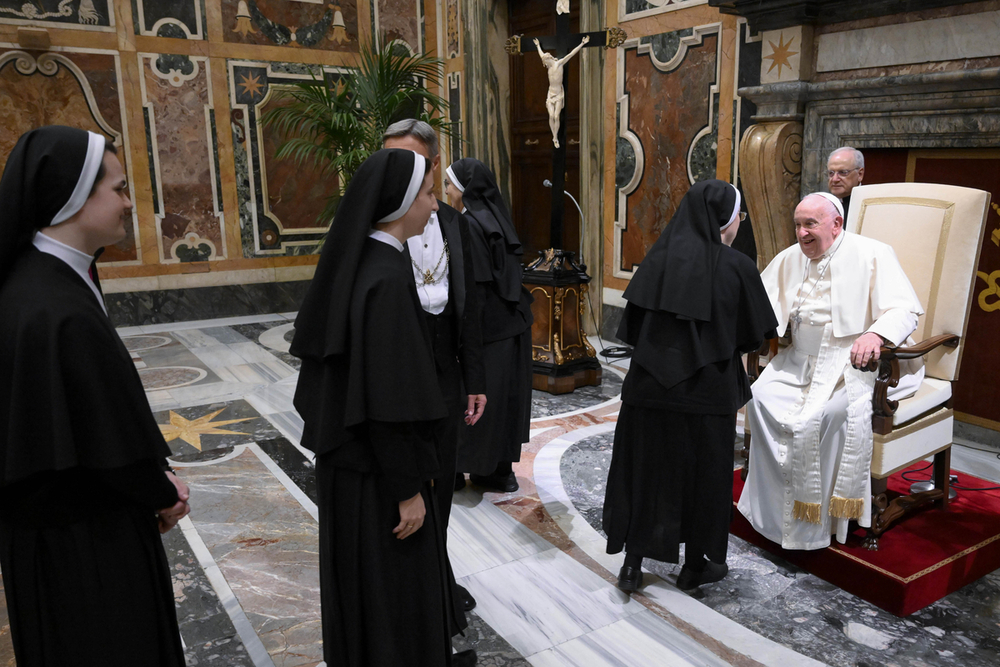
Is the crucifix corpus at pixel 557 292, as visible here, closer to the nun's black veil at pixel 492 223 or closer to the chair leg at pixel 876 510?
the nun's black veil at pixel 492 223

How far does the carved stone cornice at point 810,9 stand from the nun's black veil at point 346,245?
355 centimetres

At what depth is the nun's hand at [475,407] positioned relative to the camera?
2.65m

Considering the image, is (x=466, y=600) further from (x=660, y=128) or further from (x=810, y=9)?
(x=660, y=128)

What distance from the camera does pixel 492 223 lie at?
3473 mm

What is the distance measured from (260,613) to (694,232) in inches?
80.4

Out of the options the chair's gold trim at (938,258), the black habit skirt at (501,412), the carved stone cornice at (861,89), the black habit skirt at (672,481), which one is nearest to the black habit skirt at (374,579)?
the black habit skirt at (672,481)

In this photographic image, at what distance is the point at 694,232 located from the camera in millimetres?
2650

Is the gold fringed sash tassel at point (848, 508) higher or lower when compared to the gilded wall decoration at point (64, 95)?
lower

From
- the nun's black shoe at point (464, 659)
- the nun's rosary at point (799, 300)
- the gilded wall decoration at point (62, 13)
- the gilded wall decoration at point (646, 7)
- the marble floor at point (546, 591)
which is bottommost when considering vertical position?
the marble floor at point (546, 591)

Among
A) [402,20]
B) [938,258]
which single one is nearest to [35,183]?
[938,258]

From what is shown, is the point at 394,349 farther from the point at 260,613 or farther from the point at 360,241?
the point at 260,613

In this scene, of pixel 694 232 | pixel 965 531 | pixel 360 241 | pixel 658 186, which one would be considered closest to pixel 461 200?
pixel 694 232

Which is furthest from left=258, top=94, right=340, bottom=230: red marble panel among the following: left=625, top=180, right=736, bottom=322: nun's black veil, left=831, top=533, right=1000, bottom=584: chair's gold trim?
left=831, top=533, right=1000, bottom=584: chair's gold trim

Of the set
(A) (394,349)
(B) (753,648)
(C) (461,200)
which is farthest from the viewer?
(C) (461,200)
